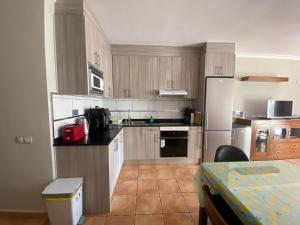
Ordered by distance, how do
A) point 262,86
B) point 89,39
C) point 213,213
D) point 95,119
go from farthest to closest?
point 262,86 < point 95,119 < point 89,39 < point 213,213

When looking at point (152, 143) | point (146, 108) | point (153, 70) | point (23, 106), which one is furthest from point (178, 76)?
point (23, 106)

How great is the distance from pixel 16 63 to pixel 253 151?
14.3 feet

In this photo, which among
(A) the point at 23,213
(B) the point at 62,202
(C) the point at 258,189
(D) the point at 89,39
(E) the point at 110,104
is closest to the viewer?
→ (C) the point at 258,189

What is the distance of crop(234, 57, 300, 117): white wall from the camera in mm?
3869

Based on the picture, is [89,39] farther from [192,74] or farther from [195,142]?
[195,142]

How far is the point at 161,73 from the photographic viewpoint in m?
3.38

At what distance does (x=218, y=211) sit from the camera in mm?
927

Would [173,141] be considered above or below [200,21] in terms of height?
below

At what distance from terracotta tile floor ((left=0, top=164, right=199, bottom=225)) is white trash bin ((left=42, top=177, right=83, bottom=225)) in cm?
29

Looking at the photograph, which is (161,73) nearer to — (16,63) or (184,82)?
(184,82)

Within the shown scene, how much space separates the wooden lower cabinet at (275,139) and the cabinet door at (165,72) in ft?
6.56

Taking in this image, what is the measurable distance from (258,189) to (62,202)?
172 cm

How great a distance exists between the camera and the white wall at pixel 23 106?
1668mm

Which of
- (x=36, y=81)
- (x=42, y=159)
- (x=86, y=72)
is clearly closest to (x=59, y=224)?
(x=42, y=159)
